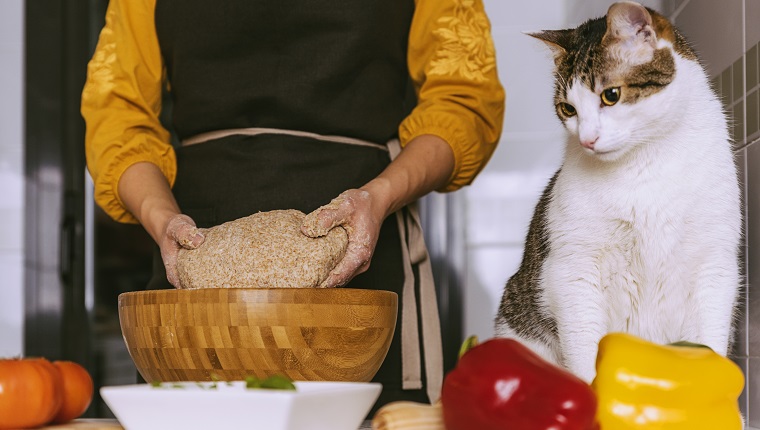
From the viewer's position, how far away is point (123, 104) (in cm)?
144

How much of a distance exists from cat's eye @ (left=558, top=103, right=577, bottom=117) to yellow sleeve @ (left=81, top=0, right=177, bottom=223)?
0.70 meters

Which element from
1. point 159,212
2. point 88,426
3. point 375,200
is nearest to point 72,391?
point 88,426

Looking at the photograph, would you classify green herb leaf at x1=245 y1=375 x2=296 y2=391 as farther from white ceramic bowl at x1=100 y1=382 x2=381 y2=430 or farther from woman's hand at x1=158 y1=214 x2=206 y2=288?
woman's hand at x1=158 y1=214 x2=206 y2=288

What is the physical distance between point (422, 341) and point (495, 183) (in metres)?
0.94

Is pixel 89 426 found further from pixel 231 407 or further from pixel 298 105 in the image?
pixel 298 105

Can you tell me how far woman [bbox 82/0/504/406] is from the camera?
4.61 feet

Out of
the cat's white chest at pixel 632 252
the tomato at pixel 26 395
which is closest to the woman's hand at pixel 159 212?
the tomato at pixel 26 395

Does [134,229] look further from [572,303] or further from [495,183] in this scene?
[572,303]

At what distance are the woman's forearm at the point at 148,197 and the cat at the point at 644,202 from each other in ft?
1.92

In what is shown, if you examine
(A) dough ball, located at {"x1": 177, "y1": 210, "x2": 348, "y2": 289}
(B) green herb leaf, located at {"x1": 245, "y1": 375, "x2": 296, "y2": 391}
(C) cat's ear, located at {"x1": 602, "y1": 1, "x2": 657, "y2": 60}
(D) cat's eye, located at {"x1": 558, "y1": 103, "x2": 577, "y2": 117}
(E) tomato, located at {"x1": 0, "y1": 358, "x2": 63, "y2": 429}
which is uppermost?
(C) cat's ear, located at {"x1": 602, "y1": 1, "x2": 657, "y2": 60}

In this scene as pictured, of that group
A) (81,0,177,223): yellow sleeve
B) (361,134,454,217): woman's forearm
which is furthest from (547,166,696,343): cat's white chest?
(81,0,177,223): yellow sleeve

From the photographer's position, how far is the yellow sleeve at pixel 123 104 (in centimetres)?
135

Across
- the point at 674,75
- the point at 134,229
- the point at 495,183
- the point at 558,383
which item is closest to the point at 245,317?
the point at 558,383

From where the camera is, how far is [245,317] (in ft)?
2.78
